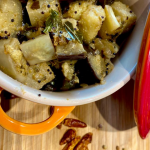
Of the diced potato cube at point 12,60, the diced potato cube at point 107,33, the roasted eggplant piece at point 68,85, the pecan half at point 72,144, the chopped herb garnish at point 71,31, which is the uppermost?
the chopped herb garnish at point 71,31

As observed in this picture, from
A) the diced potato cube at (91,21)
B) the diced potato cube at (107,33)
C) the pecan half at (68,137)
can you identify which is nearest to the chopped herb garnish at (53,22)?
the diced potato cube at (91,21)

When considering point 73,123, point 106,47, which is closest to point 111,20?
point 106,47

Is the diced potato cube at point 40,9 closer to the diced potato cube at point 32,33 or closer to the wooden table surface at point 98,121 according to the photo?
the diced potato cube at point 32,33

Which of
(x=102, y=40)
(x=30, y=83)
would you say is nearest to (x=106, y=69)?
(x=102, y=40)

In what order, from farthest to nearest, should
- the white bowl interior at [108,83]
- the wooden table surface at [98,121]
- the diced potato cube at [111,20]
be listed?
the wooden table surface at [98,121]
the diced potato cube at [111,20]
the white bowl interior at [108,83]

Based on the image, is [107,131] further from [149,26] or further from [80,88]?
[149,26]

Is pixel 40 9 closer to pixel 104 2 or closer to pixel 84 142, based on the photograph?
pixel 104 2

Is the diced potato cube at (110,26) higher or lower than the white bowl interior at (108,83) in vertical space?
higher
